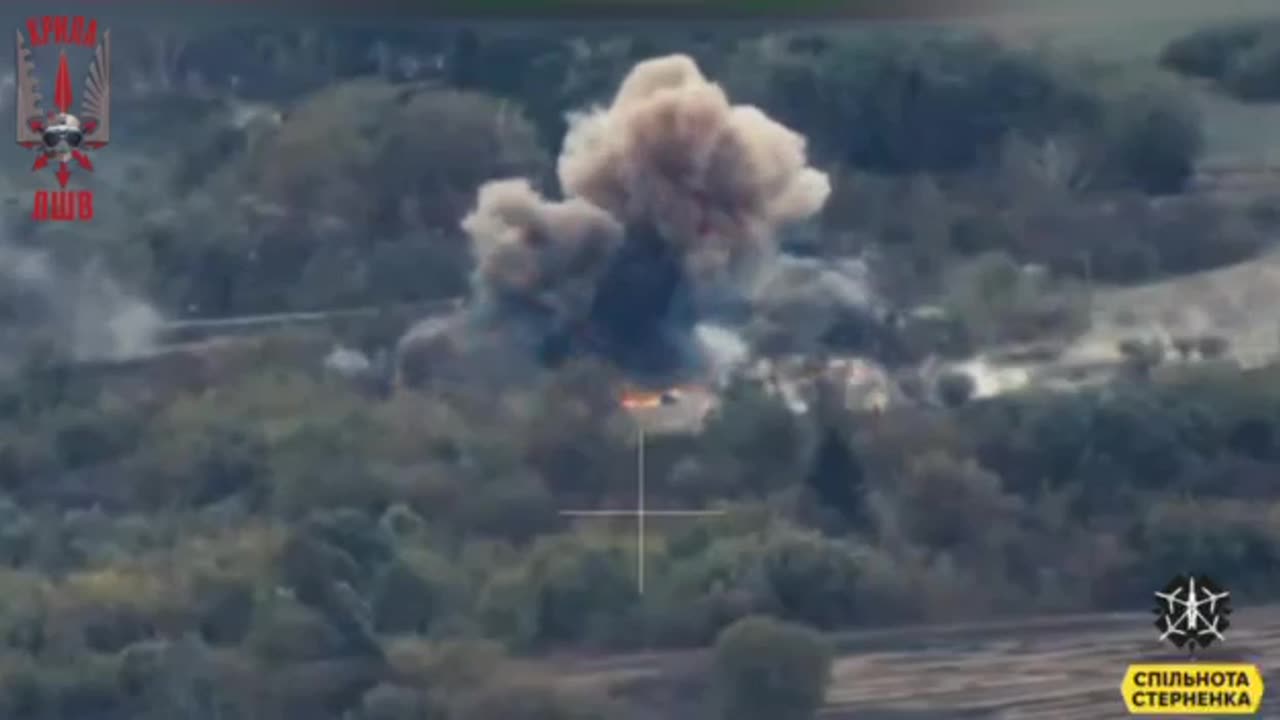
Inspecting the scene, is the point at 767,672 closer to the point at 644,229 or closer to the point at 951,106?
the point at 644,229

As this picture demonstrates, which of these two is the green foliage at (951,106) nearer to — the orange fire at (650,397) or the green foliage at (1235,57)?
the green foliage at (1235,57)

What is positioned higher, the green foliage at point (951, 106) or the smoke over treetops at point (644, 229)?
the green foliage at point (951, 106)

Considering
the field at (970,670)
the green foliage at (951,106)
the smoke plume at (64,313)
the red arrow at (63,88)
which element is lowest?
the field at (970,670)

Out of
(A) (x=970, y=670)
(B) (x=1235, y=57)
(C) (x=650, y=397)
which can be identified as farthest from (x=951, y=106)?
(A) (x=970, y=670)

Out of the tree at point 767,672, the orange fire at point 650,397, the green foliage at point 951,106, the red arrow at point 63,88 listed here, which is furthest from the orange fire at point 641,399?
the red arrow at point 63,88

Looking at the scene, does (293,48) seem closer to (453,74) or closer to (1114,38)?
(453,74)

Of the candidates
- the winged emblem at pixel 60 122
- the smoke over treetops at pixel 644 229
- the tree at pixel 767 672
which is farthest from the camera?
the winged emblem at pixel 60 122

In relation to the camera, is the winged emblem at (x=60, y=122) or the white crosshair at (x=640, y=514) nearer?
the white crosshair at (x=640, y=514)

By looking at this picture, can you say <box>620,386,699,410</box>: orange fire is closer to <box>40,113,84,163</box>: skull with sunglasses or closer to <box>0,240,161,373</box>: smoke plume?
<box>0,240,161,373</box>: smoke plume

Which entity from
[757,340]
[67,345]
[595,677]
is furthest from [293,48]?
[595,677]
